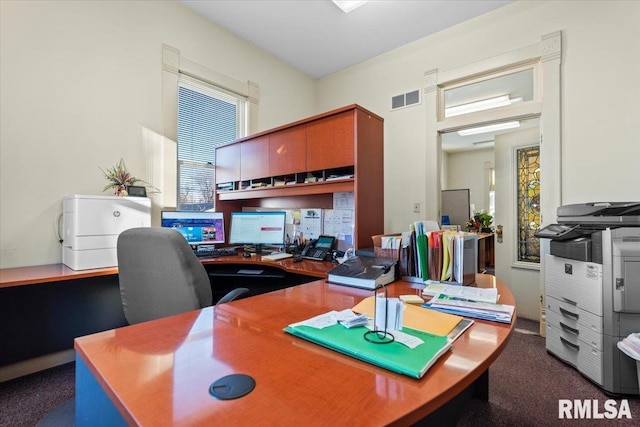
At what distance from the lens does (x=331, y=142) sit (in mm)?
2355

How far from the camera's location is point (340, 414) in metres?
0.51

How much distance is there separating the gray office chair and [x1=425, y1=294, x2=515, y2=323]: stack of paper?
102cm

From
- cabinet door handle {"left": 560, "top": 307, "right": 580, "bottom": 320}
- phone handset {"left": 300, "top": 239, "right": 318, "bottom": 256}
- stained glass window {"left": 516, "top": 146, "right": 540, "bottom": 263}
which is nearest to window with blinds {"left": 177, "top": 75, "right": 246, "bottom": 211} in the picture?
phone handset {"left": 300, "top": 239, "right": 318, "bottom": 256}

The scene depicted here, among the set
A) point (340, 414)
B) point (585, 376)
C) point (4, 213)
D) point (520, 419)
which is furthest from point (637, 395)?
point (4, 213)

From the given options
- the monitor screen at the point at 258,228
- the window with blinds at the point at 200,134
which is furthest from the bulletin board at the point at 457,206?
the window with blinds at the point at 200,134

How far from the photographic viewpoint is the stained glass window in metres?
3.45

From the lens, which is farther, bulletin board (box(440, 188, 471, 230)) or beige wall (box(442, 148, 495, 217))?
beige wall (box(442, 148, 495, 217))

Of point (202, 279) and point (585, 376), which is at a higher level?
point (202, 279)

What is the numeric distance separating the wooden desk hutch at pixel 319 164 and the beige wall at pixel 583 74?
1364 mm

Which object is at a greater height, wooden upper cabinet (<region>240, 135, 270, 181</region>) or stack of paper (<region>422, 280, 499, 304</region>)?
wooden upper cabinet (<region>240, 135, 270, 181</region>)

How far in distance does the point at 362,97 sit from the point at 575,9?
2.26 m

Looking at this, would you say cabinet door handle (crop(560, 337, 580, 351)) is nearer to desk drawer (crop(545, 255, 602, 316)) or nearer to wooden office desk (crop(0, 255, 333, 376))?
desk drawer (crop(545, 255, 602, 316))

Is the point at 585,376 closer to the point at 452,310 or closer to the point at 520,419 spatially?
the point at 520,419

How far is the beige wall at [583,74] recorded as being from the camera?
2.37 metres
